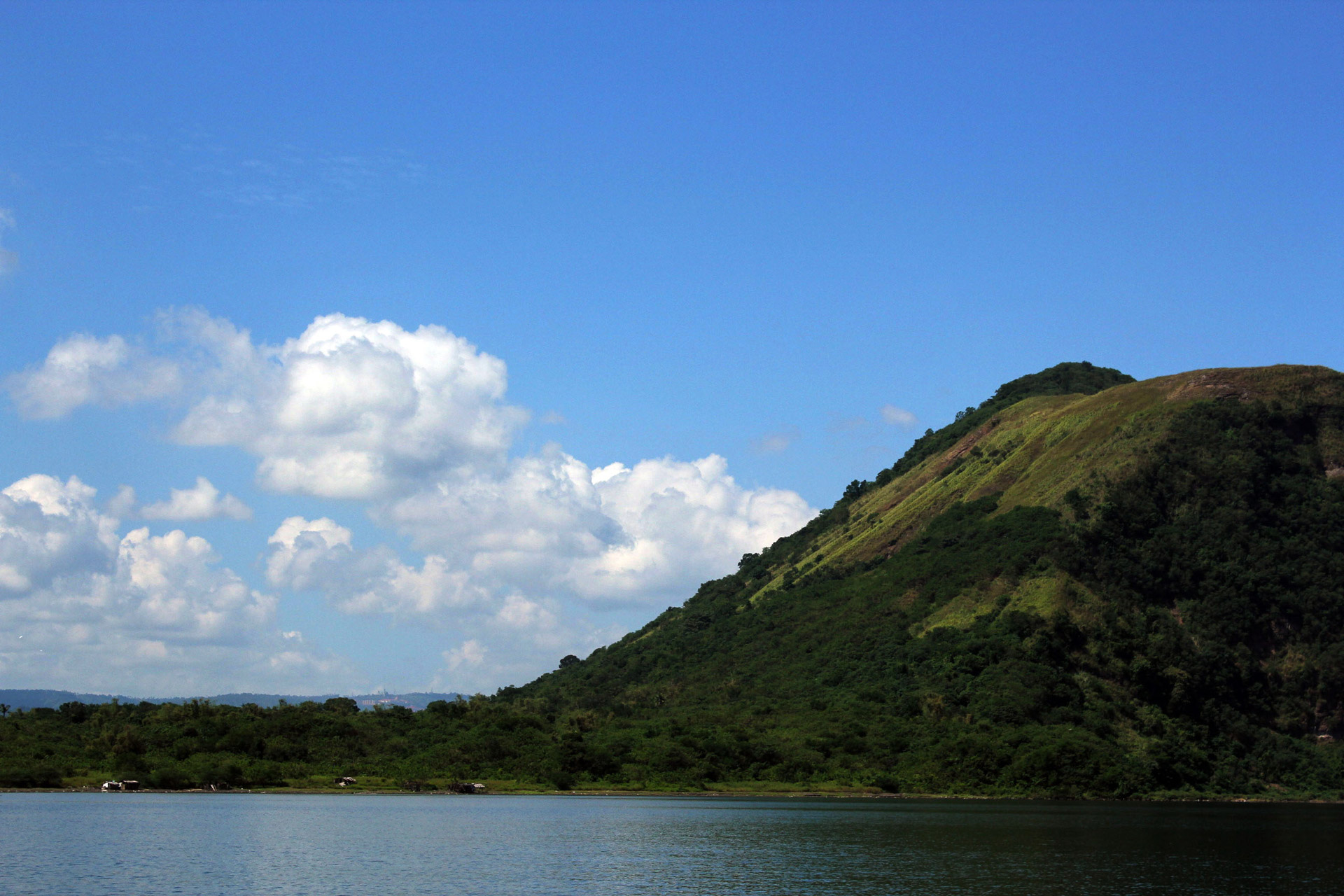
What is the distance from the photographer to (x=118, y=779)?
156125mm

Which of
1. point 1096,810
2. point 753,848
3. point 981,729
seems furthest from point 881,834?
point 981,729

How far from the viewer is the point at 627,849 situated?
95.7m

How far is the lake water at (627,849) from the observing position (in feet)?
245

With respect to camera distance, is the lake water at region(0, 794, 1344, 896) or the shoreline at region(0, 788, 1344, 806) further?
the shoreline at region(0, 788, 1344, 806)

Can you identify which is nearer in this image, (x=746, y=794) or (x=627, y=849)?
(x=627, y=849)

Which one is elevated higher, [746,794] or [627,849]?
[627,849]

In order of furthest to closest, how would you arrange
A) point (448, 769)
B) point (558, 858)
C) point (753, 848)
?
point (448, 769), point (753, 848), point (558, 858)

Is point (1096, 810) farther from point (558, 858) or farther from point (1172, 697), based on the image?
point (558, 858)

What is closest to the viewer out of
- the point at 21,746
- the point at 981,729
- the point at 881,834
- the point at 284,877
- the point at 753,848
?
the point at 284,877

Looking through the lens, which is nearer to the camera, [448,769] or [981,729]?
[448,769]

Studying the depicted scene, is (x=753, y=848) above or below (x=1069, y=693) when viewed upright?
below

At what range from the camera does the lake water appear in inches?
2943

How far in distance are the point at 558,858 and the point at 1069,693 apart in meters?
128

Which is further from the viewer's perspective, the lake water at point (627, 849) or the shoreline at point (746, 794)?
the shoreline at point (746, 794)
